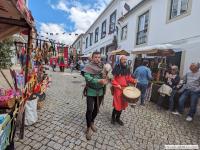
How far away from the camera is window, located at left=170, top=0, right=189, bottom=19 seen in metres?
8.38

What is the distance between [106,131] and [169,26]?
291 inches

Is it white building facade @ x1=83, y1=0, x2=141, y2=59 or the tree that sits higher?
white building facade @ x1=83, y1=0, x2=141, y2=59

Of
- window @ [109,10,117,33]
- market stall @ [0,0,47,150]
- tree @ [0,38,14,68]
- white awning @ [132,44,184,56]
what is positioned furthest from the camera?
window @ [109,10,117,33]

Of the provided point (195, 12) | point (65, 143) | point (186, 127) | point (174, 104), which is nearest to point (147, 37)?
point (195, 12)

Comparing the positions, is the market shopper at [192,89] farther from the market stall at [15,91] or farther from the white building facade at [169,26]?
the market stall at [15,91]

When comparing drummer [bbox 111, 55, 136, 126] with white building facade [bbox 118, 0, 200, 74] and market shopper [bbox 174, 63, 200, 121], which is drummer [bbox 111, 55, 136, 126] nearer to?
market shopper [bbox 174, 63, 200, 121]

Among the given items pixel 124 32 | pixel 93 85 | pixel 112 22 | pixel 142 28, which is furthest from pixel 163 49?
pixel 112 22

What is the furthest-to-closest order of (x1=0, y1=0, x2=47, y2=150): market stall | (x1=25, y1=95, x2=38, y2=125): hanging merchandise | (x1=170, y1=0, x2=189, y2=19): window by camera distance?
(x1=170, y1=0, x2=189, y2=19): window < (x1=25, y1=95, x2=38, y2=125): hanging merchandise < (x1=0, y1=0, x2=47, y2=150): market stall

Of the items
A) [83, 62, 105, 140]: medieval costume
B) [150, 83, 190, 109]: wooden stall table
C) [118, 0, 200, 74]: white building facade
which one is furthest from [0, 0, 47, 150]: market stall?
[118, 0, 200, 74]: white building facade

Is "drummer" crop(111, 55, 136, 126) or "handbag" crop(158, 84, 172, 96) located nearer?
"drummer" crop(111, 55, 136, 126)

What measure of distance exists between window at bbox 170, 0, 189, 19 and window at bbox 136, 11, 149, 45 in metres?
2.48

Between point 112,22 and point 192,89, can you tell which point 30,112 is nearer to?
point 192,89

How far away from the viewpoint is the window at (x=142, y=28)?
11.8 metres

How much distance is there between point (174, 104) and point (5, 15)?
17.2 ft
